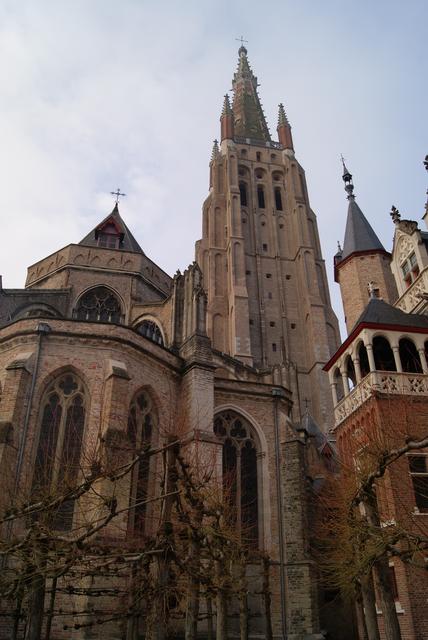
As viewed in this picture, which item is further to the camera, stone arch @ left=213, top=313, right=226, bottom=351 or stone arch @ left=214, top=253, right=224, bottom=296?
stone arch @ left=214, top=253, right=224, bottom=296

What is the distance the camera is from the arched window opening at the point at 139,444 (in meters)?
17.2

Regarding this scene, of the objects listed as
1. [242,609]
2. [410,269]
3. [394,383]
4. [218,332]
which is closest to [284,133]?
[218,332]

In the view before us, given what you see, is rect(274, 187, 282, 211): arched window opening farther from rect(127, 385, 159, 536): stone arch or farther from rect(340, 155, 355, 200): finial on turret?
rect(127, 385, 159, 536): stone arch

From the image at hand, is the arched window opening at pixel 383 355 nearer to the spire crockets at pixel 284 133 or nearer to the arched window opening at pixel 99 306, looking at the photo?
the arched window opening at pixel 99 306

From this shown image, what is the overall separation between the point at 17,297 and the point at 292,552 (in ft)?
58.3

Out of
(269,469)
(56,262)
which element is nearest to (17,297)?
(56,262)

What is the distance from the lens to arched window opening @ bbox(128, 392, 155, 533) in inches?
677

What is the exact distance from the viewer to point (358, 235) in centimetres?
3047

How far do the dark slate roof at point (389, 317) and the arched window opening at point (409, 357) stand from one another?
70cm

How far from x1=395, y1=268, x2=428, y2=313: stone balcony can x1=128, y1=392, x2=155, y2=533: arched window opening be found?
1144cm

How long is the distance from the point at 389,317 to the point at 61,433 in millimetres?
12285

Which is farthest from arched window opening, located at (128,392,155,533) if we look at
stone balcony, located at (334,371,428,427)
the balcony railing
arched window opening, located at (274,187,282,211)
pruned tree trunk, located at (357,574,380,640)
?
the balcony railing

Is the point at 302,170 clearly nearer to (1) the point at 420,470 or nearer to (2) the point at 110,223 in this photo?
(2) the point at 110,223

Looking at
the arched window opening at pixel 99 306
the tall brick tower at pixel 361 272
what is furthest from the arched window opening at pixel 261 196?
the arched window opening at pixel 99 306
